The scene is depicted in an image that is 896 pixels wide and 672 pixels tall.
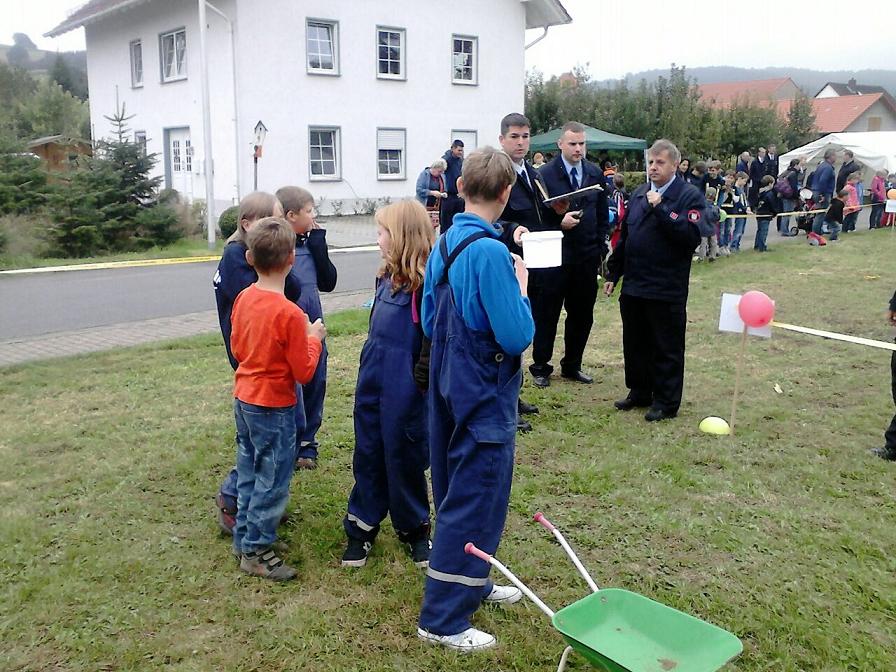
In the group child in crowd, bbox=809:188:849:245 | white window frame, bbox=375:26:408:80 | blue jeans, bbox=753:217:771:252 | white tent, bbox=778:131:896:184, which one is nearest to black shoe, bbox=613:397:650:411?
blue jeans, bbox=753:217:771:252

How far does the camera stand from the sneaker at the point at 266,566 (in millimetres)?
3775

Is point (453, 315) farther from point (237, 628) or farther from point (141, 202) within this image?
point (141, 202)

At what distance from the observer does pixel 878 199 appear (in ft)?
79.3

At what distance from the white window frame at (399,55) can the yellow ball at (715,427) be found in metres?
22.9

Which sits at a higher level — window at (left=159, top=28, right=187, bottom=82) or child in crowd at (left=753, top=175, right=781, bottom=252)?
window at (left=159, top=28, right=187, bottom=82)

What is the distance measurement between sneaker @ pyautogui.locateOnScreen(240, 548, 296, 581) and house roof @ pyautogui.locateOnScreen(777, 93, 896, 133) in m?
64.9

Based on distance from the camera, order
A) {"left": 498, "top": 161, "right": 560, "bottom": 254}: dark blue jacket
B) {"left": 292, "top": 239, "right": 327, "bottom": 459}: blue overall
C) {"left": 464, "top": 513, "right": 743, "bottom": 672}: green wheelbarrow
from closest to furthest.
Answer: {"left": 464, "top": 513, "right": 743, "bottom": 672}: green wheelbarrow, {"left": 292, "top": 239, "right": 327, "bottom": 459}: blue overall, {"left": 498, "top": 161, "right": 560, "bottom": 254}: dark blue jacket

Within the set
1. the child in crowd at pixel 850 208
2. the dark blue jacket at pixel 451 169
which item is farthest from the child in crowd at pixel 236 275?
the child in crowd at pixel 850 208

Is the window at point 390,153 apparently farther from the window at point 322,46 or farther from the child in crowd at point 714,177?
the child in crowd at point 714,177

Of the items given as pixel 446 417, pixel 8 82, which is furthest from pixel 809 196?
pixel 8 82

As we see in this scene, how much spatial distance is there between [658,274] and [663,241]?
0.25 meters

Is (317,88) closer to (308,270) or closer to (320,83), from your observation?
(320,83)

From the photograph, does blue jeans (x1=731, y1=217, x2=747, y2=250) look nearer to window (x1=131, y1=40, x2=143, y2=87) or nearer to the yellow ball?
the yellow ball

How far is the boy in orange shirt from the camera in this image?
11.6ft
